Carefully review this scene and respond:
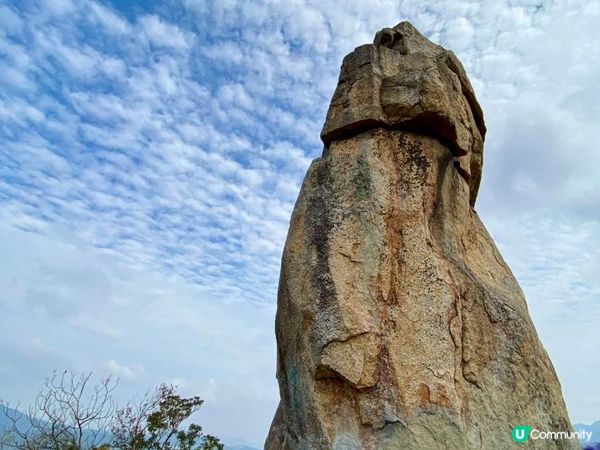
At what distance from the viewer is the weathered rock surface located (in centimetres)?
548

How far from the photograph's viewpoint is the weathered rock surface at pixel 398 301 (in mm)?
5477

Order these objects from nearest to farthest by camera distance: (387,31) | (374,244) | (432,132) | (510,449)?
(510,449) → (374,244) → (432,132) → (387,31)

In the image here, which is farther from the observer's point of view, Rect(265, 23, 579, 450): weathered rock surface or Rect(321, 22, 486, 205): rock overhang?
Rect(321, 22, 486, 205): rock overhang

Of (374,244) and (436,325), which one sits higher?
(374,244)

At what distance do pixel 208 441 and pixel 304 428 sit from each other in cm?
1879

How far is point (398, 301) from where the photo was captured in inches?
233

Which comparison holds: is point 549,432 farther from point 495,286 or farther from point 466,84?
point 466,84

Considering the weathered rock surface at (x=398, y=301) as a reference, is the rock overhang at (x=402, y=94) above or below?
above

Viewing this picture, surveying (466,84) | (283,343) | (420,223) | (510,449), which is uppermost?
(466,84)

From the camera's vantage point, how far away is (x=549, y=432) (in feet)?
19.0

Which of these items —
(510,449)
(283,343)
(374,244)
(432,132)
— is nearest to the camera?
(510,449)

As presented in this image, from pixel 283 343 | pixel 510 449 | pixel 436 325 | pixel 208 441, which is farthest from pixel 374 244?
pixel 208 441

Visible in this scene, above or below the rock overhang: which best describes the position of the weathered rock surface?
below

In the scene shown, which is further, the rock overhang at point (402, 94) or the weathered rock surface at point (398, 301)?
the rock overhang at point (402, 94)
